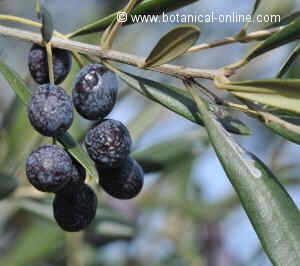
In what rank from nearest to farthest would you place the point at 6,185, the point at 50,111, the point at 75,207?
1. the point at 50,111
2. the point at 75,207
3. the point at 6,185

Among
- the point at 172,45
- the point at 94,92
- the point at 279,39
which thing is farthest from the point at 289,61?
the point at 94,92

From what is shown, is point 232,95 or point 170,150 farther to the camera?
point 170,150

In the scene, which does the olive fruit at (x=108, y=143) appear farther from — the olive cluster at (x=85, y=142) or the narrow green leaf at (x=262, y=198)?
the narrow green leaf at (x=262, y=198)

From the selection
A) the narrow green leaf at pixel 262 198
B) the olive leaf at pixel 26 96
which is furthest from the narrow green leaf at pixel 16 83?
the narrow green leaf at pixel 262 198

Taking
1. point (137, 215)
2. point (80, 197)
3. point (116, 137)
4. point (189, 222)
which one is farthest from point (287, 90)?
point (189, 222)

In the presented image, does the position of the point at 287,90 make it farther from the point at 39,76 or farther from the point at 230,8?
the point at 230,8

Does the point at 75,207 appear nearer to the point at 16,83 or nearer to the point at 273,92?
the point at 16,83

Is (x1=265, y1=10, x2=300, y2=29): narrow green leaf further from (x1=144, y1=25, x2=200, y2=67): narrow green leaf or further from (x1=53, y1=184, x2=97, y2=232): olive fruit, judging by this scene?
(x1=53, y1=184, x2=97, y2=232): olive fruit
